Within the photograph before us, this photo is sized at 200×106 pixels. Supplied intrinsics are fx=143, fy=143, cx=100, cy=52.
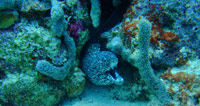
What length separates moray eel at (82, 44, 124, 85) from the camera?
118 inches

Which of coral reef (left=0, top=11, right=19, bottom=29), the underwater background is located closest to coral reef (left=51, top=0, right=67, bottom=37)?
the underwater background

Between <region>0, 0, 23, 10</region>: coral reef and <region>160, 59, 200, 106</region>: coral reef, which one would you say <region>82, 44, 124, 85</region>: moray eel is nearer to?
<region>160, 59, 200, 106</region>: coral reef

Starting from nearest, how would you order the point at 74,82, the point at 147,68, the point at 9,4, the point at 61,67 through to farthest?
the point at 147,68
the point at 9,4
the point at 61,67
the point at 74,82

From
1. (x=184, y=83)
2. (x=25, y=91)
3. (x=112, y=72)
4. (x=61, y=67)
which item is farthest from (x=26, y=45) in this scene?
(x=184, y=83)

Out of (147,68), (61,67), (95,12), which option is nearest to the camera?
(147,68)

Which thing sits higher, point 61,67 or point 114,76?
point 114,76

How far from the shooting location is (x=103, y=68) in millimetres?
3006

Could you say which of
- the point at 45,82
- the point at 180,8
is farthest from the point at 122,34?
the point at 45,82

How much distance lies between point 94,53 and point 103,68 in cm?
44

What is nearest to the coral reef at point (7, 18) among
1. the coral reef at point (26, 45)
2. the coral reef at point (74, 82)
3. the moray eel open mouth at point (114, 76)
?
the coral reef at point (26, 45)

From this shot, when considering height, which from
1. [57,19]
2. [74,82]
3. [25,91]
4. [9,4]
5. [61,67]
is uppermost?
[9,4]

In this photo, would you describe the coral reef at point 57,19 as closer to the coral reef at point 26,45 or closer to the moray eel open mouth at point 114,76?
the coral reef at point 26,45

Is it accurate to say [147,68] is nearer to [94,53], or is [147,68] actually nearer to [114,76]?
[114,76]

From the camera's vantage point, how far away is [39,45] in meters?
A: 2.58
